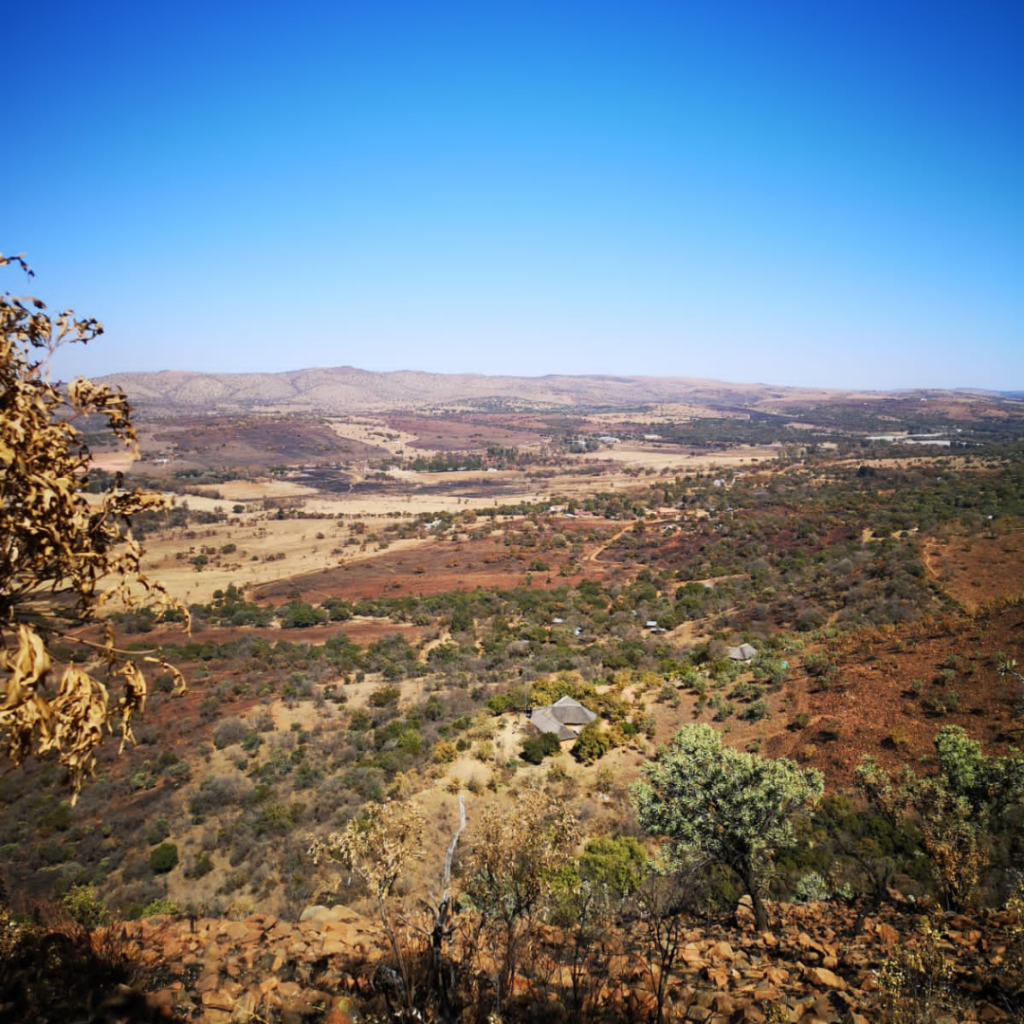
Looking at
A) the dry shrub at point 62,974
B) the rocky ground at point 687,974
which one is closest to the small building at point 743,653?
the rocky ground at point 687,974

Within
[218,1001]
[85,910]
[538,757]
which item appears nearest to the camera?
[218,1001]

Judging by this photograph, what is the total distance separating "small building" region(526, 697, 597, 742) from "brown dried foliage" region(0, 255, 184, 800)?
19762mm

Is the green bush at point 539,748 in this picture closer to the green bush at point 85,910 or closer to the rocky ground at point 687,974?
the rocky ground at point 687,974

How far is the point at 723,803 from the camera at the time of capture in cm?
1090

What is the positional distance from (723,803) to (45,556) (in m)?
11.6

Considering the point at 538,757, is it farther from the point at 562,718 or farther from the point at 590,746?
the point at 562,718

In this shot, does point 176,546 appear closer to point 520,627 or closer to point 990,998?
point 520,627

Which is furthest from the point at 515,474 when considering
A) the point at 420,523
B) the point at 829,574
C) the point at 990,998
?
the point at 990,998

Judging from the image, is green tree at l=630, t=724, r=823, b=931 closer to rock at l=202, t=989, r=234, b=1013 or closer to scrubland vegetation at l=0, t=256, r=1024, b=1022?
scrubland vegetation at l=0, t=256, r=1024, b=1022

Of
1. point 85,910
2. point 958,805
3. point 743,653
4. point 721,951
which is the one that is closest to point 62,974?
point 85,910

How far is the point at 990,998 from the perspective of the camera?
6129 mm

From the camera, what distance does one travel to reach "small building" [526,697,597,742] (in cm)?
2173

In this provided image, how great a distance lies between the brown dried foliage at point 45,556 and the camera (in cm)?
305

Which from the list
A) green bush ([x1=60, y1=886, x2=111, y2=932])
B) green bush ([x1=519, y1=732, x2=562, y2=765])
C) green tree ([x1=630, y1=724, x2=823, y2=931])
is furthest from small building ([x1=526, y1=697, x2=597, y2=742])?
green bush ([x1=60, y1=886, x2=111, y2=932])
